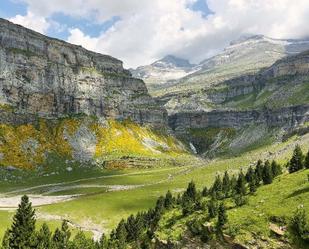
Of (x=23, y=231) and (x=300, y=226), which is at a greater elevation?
(x=23, y=231)

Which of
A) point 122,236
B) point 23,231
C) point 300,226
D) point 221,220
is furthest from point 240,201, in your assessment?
point 23,231

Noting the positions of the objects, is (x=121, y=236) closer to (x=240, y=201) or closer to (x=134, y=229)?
(x=134, y=229)

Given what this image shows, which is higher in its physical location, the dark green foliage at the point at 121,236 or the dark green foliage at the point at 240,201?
the dark green foliage at the point at 240,201

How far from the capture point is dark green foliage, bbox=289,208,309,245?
46.9m

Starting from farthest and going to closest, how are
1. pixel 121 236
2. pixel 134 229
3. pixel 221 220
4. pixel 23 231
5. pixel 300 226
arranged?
pixel 134 229 < pixel 121 236 < pixel 23 231 < pixel 221 220 < pixel 300 226

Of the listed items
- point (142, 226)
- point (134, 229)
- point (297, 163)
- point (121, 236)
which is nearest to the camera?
point (121, 236)

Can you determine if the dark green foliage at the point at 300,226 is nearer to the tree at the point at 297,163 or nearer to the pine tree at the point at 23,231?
the tree at the point at 297,163

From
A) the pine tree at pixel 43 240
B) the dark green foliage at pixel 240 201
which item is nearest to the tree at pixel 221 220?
the dark green foliage at pixel 240 201

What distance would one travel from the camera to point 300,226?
47.0m

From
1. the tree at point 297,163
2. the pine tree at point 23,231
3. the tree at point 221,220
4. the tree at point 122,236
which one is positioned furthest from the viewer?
the tree at point 297,163

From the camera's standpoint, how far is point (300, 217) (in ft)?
156

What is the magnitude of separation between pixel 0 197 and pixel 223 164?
91726 millimetres

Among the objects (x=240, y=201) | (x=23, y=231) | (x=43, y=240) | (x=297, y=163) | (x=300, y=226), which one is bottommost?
(x=43, y=240)

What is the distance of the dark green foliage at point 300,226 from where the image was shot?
4691 cm
